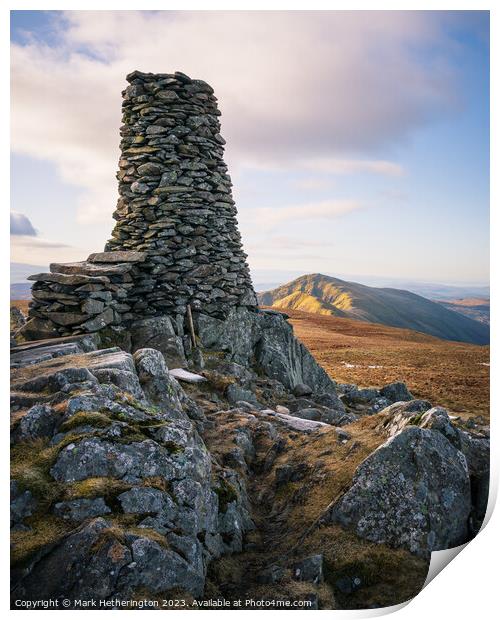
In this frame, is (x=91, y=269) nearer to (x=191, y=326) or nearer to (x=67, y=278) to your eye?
(x=67, y=278)

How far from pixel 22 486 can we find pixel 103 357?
120 inches

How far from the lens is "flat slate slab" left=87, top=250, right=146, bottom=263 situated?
562 inches

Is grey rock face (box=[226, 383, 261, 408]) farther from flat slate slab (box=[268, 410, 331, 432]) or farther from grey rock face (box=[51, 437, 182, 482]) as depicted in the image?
grey rock face (box=[51, 437, 182, 482])

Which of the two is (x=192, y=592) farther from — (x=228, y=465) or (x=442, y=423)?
(x=442, y=423)

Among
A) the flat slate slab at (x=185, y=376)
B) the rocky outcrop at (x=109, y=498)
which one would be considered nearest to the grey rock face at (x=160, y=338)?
the flat slate slab at (x=185, y=376)

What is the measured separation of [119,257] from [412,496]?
11.3 meters

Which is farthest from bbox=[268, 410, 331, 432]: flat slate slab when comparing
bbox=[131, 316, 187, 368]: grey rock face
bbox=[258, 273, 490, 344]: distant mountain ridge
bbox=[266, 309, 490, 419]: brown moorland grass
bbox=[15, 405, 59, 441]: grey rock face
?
bbox=[258, 273, 490, 344]: distant mountain ridge

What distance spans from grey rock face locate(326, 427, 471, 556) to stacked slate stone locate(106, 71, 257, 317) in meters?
9.41

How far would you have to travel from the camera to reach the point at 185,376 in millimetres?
12344

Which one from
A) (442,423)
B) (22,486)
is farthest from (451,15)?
(22,486)

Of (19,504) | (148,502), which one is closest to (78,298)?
(19,504)

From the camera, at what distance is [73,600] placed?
482 centimetres

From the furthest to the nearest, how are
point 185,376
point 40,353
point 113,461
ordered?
point 185,376 < point 40,353 < point 113,461

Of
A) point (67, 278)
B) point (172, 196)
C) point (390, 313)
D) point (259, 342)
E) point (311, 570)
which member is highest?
point (172, 196)
